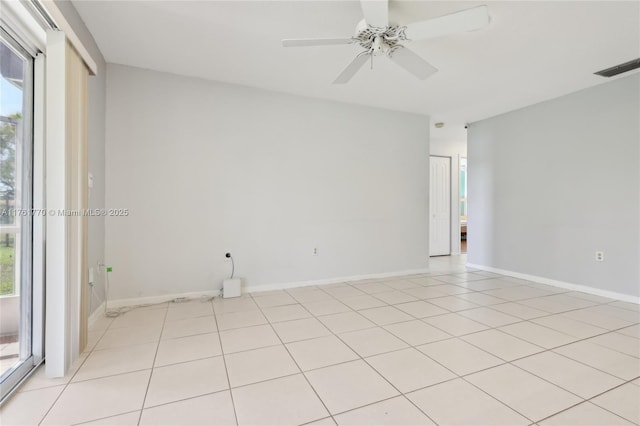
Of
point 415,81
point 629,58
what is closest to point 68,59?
point 415,81

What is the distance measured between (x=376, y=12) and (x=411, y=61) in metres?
0.65

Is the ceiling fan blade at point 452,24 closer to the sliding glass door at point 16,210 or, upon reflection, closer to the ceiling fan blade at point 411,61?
the ceiling fan blade at point 411,61

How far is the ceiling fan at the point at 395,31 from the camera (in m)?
1.92

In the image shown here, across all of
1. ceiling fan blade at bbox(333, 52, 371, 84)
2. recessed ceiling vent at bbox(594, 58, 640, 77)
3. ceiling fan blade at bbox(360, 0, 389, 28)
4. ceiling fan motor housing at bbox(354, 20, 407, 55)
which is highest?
recessed ceiling vent at bbox(594, 58, 640, 77)

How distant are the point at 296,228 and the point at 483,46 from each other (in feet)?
9.47

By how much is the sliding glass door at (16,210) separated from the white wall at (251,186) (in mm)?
1265

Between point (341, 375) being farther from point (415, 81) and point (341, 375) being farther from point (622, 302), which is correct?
point (622, 302)

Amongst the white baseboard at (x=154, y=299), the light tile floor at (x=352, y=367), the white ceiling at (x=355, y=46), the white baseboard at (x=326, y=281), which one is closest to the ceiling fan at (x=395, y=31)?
the white ceiling at (x=355, y=46)

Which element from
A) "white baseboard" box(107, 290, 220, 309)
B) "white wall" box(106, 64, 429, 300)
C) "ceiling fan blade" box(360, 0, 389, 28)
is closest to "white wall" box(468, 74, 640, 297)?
"white wall" box(106, 64, 429, 300)

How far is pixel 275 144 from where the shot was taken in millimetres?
3961

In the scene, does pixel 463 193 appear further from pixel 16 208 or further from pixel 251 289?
pixel 16 208

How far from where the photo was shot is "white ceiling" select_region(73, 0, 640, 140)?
233cm

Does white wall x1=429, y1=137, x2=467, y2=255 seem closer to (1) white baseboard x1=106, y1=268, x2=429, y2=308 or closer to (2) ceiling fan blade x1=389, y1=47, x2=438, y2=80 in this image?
(1) white baseboard x1=106, y1=268, x2=429, y2=308

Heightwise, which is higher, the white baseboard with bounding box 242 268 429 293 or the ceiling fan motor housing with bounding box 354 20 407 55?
the ceiling fan motor housing with bounding box 354 20 407 55
